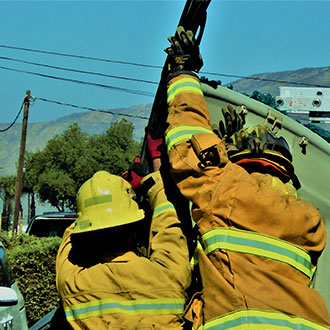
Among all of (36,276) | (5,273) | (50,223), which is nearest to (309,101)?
(5,273)

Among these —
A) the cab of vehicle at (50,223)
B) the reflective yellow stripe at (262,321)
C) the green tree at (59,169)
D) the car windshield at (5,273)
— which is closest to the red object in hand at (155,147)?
the reflective yellow stripe at (262,321)

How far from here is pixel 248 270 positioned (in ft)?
8.38

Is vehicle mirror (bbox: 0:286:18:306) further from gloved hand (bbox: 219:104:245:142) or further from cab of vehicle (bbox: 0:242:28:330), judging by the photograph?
gloved hand (bbox: 219:104:245:142)

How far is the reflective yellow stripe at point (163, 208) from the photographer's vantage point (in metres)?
3.16

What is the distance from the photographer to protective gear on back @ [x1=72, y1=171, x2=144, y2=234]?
3119 millimetres

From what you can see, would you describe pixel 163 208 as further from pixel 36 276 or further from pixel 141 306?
pixel 36 276

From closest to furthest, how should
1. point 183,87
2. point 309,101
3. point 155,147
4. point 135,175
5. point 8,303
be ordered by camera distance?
point 183,87 → point 155,147 → point 135,175 → point 8,303 → point 309,101

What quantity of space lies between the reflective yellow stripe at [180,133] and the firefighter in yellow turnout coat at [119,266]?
1.27 ft

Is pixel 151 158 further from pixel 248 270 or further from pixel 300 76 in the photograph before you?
pixel 300 76

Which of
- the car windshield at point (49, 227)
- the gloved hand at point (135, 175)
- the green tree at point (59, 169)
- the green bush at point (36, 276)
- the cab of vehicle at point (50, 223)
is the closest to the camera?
the gloved hand at point (135, 175)

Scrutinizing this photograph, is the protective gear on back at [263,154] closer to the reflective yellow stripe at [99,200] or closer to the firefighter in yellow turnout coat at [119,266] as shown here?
the firefighter in yellow turnout coat at [119,266]

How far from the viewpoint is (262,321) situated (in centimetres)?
A: 253

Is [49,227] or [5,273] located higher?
[5,273]

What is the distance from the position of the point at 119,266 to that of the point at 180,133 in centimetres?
69
